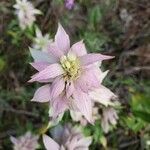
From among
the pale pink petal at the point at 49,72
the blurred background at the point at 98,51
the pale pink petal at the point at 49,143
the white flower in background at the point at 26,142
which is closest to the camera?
the pale pink petal at the point at 49,72

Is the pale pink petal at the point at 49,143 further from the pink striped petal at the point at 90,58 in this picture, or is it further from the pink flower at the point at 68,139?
the pink striped petal at the point at 90,58

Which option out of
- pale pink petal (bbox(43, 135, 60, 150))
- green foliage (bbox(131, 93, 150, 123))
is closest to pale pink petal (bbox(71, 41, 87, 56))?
pale pink petal (bbox(43, 135, 60, 150))

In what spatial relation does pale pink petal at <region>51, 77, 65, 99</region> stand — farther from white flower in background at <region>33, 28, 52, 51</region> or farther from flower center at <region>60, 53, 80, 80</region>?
white flower in background at <region>33, 28, 52, 51</region>

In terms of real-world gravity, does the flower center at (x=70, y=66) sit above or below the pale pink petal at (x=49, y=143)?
above

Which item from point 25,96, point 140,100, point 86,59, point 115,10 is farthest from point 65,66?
point 115,10

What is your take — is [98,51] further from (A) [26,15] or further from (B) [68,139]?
(B) [68,139]

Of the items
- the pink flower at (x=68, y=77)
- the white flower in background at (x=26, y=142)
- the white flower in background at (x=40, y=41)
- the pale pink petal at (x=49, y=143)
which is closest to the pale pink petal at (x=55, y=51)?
the pink flower at (x=68, y=77)

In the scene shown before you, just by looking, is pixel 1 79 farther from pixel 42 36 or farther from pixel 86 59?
pixel 86 59
